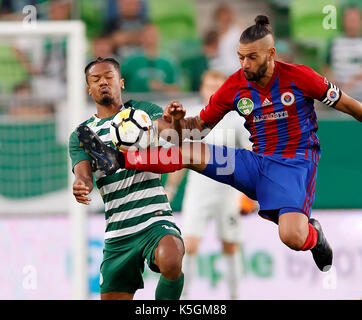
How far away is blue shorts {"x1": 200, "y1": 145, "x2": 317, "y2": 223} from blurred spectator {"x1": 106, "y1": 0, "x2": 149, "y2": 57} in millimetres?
5047

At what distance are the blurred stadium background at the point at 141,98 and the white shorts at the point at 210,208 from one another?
1.26 feet

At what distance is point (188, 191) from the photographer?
8.78 m

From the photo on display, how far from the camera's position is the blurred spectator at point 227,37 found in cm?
1013

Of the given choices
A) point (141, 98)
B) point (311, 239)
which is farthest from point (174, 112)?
point (141, 98)

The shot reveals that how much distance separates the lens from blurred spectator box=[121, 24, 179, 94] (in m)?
9.69

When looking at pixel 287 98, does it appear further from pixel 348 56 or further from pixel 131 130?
pixel 348 56

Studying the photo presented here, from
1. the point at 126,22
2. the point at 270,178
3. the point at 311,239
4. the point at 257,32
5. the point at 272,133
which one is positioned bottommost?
the point at 311,239

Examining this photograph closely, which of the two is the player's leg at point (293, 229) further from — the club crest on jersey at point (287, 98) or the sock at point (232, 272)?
the sock at point (232, 272)

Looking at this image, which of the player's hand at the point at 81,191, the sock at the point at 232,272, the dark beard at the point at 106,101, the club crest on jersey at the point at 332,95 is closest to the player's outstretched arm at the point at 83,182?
the player's hand at the point at 81,191

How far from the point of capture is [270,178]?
5.36 meters

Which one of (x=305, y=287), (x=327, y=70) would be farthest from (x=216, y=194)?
(x=327, y=70)

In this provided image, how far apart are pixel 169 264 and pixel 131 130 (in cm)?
90
